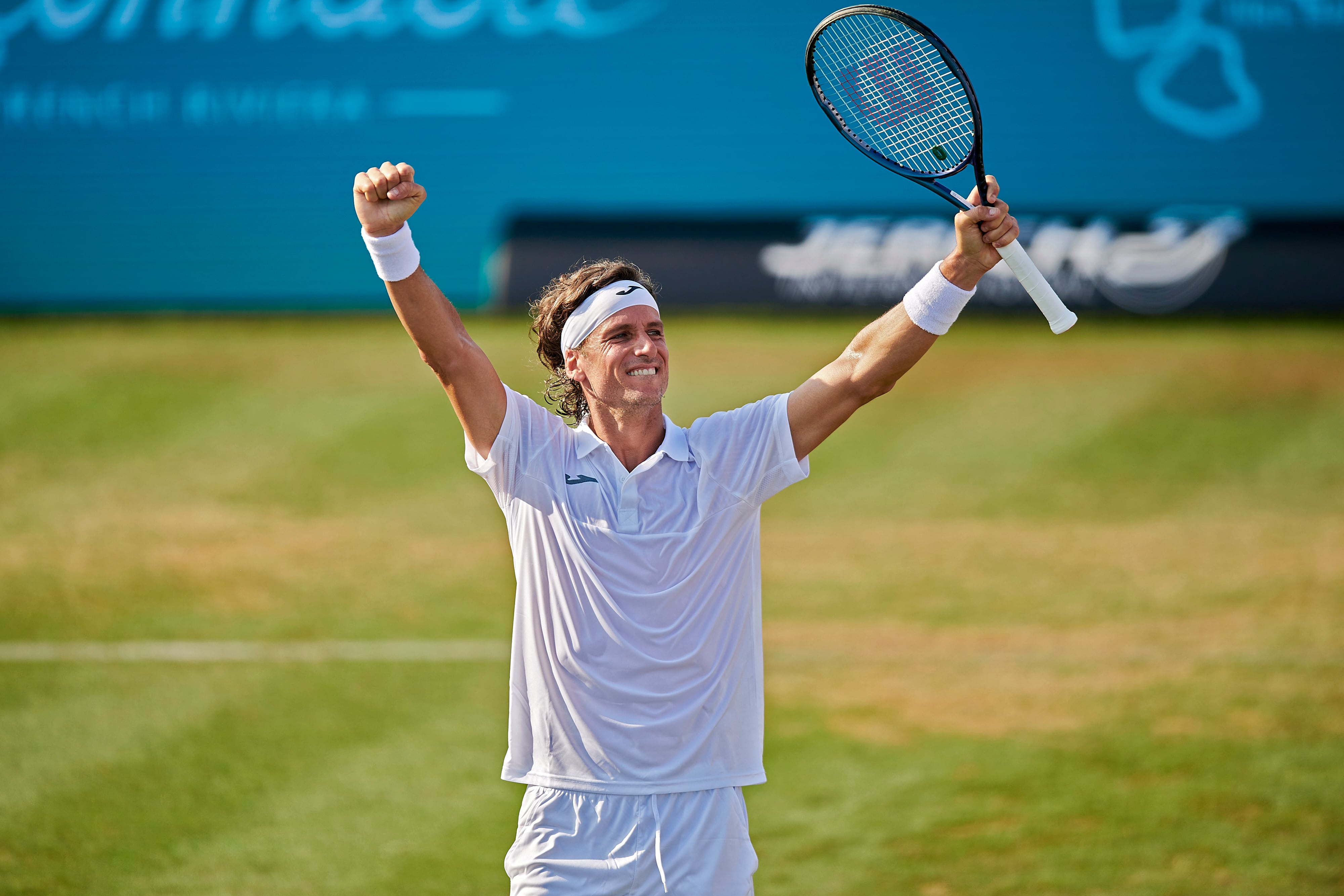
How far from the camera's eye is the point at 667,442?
3.67 m

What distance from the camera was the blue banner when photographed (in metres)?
13.9

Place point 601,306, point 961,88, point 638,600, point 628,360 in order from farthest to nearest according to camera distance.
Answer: point 961,88, point 601,306, point 628,360, point 638,600

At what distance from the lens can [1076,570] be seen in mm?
9305

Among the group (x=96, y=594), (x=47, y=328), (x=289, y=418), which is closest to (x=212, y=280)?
(x=47, y=328)

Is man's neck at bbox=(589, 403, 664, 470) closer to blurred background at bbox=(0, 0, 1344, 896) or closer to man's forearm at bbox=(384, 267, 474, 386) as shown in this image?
man's forearm at bbox=(384, 267, 474, 386)

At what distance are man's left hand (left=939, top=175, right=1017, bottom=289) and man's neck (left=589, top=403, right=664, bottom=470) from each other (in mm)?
833

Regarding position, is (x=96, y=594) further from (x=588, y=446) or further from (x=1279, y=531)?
(x=1279, y=531)

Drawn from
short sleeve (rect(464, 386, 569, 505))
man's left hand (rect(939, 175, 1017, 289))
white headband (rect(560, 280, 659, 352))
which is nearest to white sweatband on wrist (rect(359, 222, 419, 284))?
short sleeve (rect(464, 386, 569, 505))

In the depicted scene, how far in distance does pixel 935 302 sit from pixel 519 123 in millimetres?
11448

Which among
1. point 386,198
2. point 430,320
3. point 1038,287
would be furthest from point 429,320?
point 1038,287

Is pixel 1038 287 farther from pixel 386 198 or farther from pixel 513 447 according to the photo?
pixel 386 198

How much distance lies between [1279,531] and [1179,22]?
20.5 feet

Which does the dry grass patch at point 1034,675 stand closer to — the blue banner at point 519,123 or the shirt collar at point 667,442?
the shirt collar at point 667,442

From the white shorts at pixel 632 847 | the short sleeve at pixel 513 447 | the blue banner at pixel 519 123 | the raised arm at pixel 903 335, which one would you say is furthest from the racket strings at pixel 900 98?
the blue banner at pixel 519 123
